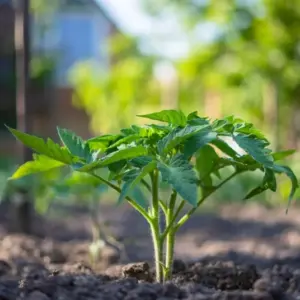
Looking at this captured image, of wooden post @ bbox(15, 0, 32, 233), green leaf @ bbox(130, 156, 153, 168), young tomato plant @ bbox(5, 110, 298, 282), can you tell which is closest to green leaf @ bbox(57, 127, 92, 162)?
young tomato plant @ bbox(5, 110, 298, 282)

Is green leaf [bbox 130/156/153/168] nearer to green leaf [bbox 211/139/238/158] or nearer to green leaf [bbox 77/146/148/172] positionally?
green leaf [bbox 77/146/148/172]

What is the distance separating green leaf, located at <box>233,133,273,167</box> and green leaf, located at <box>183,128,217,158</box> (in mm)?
58

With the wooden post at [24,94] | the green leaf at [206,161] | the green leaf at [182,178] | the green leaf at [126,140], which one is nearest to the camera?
the green leaf at [182,178]

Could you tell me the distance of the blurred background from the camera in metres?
4.14

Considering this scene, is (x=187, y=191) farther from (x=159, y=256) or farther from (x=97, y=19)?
(x=97, y=19)

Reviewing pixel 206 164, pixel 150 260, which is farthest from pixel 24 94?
pixel 206 164

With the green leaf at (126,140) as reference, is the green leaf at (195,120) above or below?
above

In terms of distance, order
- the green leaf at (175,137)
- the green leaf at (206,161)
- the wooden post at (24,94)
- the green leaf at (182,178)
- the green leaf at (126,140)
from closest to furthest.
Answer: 1. the green leaf at (182,178)
2. the green leaf at (175,137)
3. the green leaf at (126,140)
4. the green leaf at (206,161)
5. the wooden post at (24,94)

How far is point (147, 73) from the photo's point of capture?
444 inches

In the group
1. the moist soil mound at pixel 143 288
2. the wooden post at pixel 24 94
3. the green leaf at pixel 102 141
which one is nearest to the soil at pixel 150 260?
the moist soil mound at pixel 143 288

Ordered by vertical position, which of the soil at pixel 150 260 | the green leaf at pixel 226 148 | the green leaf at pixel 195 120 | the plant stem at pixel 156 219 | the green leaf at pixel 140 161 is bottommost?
the soil at pixel 150 260

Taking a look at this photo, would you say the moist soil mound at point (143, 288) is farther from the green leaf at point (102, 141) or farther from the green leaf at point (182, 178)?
the green leaf at point (102, 141)

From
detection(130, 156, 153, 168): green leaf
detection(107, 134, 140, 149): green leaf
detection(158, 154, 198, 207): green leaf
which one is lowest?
detection(158, 154, 198, 207): green leaf

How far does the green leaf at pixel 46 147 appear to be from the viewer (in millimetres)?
1538
